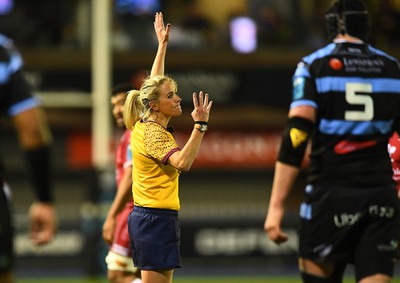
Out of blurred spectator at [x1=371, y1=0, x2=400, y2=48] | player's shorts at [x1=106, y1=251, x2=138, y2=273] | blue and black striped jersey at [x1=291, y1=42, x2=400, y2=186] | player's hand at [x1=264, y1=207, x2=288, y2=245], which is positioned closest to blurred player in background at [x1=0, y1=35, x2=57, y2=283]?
player's hand at [x1=264, y1=207, x2=288, y2=245]

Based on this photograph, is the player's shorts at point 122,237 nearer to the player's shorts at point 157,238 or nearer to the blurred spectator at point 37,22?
the player's shorts at point 157,238

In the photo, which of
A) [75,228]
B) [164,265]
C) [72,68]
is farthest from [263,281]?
[164,265]

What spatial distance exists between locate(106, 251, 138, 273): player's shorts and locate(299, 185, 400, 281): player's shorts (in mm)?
2620

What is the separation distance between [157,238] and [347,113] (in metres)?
1.48

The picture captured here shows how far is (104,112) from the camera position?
58.6 feet

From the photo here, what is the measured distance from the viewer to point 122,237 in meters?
9.01

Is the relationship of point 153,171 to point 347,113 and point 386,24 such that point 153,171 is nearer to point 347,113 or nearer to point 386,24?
point 347,113

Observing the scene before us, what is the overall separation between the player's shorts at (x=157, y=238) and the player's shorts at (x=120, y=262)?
190 cm

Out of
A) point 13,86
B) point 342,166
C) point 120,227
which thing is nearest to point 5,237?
point 13,86

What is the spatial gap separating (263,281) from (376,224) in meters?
8.22

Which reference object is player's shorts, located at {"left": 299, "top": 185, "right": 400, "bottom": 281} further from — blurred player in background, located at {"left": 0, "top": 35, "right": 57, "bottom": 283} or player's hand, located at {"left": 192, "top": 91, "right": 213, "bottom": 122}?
Result: blurred player in background, located at {"left": 0, "top": 35, "right": 57, "bottom": 283}

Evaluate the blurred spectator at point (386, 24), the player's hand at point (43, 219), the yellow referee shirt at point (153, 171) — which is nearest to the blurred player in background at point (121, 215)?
the yellow referee shirt at point (153, 171)

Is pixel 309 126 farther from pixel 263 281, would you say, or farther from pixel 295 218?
pixel 295 218

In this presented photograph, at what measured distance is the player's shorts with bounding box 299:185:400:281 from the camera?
21.9ft
